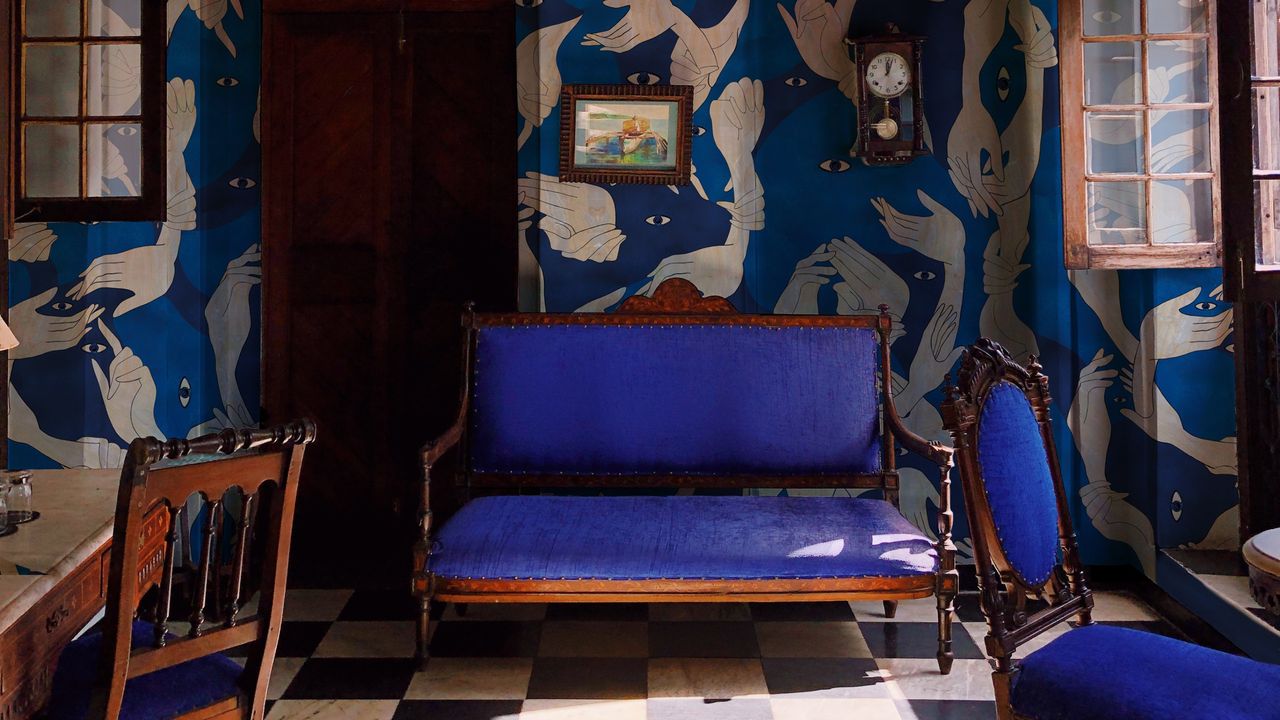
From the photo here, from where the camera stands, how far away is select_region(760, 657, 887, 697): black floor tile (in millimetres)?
2887

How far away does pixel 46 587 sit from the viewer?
1.66m

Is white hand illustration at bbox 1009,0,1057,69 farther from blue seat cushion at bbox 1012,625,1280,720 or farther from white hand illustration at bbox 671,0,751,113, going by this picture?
blue seat cushion at bbox 1012,625,1280,720

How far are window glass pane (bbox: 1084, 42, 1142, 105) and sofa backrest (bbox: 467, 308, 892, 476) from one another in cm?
140

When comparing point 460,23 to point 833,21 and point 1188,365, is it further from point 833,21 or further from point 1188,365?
point 1188,365

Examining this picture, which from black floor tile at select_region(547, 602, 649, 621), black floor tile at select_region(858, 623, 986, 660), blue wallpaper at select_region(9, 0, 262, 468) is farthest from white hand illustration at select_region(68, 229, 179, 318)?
black floor tile at select_region(858, 623, 986, 660)

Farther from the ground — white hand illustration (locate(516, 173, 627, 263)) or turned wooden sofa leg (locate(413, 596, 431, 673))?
white hand illustration (locate(516, 173, 627, 263))

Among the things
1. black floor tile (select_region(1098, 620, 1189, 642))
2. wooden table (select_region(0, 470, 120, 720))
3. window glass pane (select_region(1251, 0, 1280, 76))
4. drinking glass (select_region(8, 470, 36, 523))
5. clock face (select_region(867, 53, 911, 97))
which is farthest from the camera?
clock face (select_region(867, 53, 911, 97))

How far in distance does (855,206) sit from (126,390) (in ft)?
10.2

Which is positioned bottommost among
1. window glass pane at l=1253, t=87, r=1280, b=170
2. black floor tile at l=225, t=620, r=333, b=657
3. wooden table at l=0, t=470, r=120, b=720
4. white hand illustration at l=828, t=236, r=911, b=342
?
black floor tile at l=225, t=620, r=333, b=657

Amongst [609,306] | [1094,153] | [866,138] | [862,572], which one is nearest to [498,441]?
[609,306]

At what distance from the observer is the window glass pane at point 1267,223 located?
2.73 meters

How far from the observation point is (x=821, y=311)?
403 cm

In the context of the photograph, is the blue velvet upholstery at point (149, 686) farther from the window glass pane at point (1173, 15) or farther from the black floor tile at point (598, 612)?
the window glass pane at point (1173, 15)

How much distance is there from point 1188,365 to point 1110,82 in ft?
3.71
